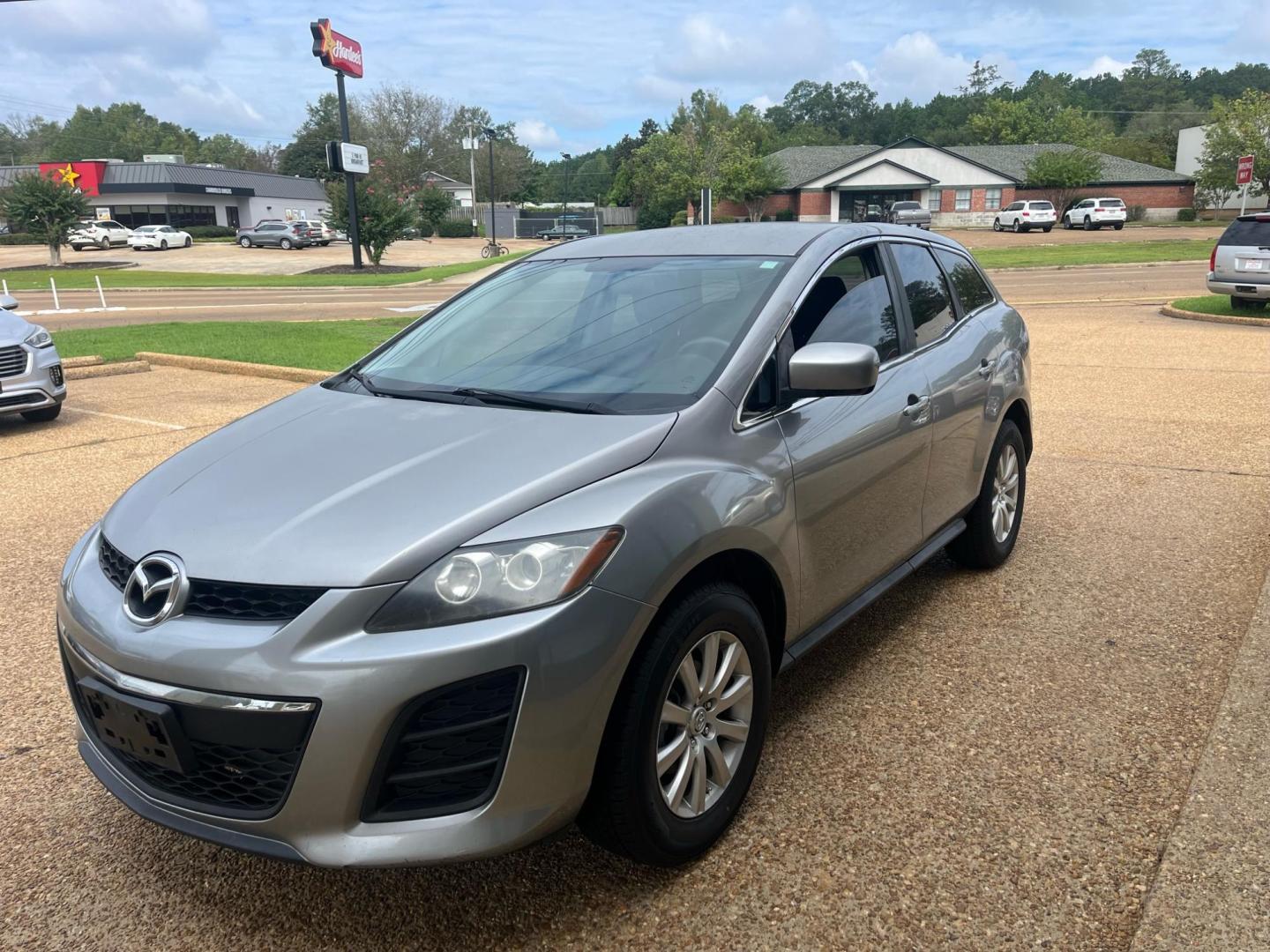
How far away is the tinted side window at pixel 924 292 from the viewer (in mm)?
4168

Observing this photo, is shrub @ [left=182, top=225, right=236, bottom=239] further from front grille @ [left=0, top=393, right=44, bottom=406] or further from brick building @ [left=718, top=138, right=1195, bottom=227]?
front grille @ [left=0, top=393, right=44, bottom=406]

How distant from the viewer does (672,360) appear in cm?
319

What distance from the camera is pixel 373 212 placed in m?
35.2

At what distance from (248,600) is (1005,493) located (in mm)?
3908

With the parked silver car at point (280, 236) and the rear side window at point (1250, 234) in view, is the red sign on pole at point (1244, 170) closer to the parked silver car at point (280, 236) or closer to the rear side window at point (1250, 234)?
the rear side window at point (1250, 234)

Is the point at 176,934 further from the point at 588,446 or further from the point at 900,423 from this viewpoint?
the point at 900,423

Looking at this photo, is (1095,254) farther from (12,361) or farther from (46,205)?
(46,205)

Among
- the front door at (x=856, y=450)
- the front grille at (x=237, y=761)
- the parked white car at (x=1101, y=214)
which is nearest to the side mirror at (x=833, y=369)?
the front door at (x=856, y=450)

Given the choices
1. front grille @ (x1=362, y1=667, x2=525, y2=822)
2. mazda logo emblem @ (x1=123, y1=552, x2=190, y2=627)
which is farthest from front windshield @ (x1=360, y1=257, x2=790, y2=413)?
mazda logo emblem @ (x1=123, y1=552, x2=190, y2=627)

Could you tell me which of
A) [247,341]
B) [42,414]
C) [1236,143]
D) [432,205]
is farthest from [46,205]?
[1236,143]

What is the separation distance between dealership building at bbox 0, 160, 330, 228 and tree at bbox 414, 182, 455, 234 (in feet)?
23.4

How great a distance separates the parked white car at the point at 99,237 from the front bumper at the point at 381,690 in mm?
54570

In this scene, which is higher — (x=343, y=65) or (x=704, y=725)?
(x=343, y=65)

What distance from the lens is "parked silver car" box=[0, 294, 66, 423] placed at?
8.09m
